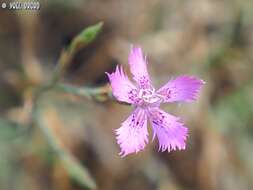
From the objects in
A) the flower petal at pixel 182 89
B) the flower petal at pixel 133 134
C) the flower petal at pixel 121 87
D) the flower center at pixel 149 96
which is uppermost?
the flower petal at pixel 182 89

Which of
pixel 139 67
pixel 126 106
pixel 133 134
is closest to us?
pixel 133 134

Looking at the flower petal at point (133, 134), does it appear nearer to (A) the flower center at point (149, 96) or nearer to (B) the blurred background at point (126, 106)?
(A) the flower center at point (149, 96)

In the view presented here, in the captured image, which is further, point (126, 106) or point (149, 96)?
point (126, 106)

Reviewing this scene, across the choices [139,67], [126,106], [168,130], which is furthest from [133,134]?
[126,106]

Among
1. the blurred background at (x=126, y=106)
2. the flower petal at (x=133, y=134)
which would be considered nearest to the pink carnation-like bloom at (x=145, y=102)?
the flower petal at (x=133, y=134)

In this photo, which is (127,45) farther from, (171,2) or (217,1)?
(217,1)

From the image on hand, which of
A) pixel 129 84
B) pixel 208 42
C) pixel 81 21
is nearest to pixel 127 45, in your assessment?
pixel 81 21

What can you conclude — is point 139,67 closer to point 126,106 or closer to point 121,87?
point 121,87
